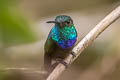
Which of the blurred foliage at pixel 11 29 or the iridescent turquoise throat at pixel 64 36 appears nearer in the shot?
the blurred foliage at pixel 11 29

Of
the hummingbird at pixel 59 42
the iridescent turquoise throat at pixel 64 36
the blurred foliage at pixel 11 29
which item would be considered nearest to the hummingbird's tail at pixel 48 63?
the hummingbird at pixel 59 42

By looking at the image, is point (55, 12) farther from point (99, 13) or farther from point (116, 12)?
point (116, 12)

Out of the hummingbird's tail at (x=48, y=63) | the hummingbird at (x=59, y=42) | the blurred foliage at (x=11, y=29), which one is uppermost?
the blurred foliage at (x=11, y=29)

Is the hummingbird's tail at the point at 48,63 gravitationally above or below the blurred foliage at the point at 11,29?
below

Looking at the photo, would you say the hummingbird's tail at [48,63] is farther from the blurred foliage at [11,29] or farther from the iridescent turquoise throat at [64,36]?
the blurred foliage at [11,29]

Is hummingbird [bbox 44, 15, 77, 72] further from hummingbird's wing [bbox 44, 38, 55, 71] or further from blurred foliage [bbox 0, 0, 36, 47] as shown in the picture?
blurred foliage [bbox 0, 0, 36, 47]

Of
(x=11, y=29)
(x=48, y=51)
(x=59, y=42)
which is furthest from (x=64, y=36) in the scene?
(x=11, y=29)

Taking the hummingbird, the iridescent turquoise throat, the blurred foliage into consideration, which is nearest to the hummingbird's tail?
the hummingbird

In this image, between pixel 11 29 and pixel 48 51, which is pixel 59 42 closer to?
pixel 48 51
